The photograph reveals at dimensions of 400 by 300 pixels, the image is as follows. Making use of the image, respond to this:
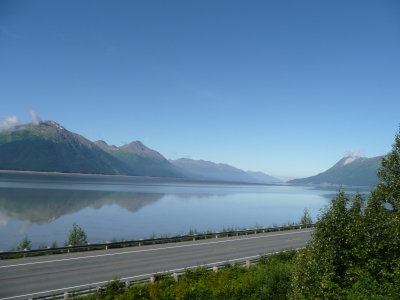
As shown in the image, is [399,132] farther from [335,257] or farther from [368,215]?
[335,257]

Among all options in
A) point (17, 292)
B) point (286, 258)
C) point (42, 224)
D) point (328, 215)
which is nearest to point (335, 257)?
point (328, 215)

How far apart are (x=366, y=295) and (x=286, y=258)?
16.3m

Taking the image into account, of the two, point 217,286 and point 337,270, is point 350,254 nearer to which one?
point 337,270

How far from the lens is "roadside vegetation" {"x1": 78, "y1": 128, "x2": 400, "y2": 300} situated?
17.6 metres

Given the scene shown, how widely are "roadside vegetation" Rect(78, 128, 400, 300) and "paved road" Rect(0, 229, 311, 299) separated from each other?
3.48m

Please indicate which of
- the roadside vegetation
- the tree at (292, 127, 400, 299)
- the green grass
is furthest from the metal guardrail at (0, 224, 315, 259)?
the green grass

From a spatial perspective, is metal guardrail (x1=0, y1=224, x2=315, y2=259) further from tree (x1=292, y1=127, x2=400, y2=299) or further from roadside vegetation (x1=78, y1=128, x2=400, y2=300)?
roadside vegetation (x1=78, y1=128, x2=400, y2=300)

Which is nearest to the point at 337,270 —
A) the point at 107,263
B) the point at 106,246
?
the point at 107,263

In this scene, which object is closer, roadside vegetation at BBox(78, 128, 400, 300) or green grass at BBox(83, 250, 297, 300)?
roadside vegetation at BBox(78, 128, 400, 300)

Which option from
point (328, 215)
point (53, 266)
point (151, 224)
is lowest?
point (151, 224)

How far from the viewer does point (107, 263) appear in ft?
87.4

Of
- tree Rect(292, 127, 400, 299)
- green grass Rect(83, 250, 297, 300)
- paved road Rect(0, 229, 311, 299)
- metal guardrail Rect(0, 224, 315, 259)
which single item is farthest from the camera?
metal guardrail Rect(0, 224, 315, 259)

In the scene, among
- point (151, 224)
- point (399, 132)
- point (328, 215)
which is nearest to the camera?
point (328, 215)

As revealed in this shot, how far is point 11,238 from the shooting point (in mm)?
53219
